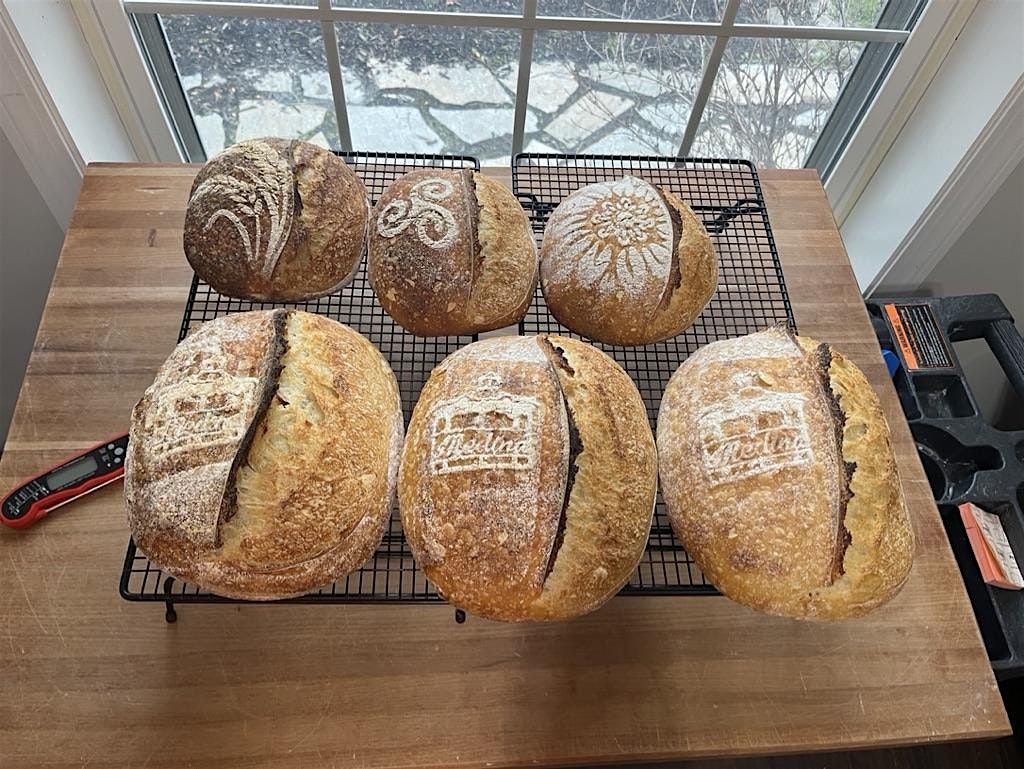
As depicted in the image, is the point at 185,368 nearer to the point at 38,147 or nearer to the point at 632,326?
the point at 632,326

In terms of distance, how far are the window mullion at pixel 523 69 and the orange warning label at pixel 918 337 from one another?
3.13 ft

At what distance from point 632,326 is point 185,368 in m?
0.64

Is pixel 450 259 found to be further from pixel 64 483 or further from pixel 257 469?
pixel 64 483

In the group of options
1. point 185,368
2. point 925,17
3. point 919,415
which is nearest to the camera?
point 185,368

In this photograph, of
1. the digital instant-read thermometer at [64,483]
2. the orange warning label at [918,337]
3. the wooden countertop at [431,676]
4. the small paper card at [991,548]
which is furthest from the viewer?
the orange warning label at [918,337]

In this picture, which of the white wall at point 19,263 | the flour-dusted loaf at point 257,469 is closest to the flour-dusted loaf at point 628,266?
the flour-dusted loaf at point 257,469

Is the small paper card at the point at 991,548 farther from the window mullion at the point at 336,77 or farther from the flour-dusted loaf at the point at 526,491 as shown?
the window mullion at the point at 336,77

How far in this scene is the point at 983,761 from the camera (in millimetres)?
1635

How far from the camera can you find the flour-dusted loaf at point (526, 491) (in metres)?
0.87

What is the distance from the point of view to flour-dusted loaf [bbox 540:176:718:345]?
111 cm

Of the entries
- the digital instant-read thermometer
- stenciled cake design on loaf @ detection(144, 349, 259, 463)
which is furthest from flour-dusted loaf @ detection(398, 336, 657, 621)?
the digital instant-read thermometer

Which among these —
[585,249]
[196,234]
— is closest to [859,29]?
[585,249]

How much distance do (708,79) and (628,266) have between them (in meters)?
0.85

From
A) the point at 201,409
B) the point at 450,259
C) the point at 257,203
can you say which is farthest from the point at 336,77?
the point at 201,409
